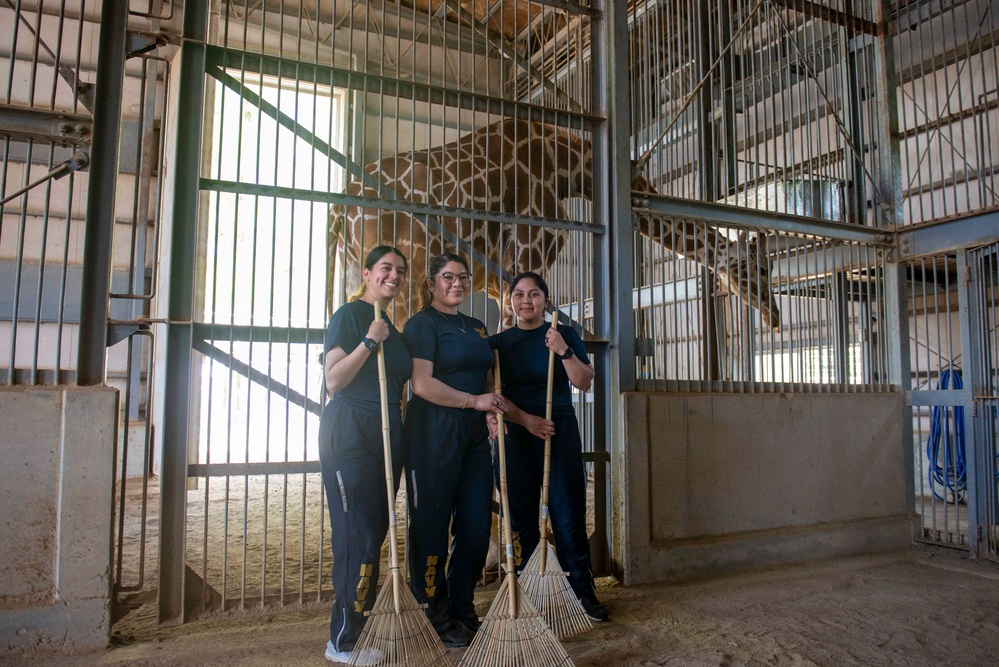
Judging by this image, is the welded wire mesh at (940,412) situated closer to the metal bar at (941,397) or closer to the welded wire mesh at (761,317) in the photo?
the metal bar at (941,397)

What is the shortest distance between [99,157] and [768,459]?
4.20 metres

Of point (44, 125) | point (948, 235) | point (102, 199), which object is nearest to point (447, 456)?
point (102, 199)

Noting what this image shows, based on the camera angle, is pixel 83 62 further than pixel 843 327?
Yes

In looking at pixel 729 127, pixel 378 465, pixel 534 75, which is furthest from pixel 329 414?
pixel 729 127

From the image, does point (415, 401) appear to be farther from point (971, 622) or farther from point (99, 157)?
point (971, 622)

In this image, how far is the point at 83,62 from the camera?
7613 mm

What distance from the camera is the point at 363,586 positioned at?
273cm

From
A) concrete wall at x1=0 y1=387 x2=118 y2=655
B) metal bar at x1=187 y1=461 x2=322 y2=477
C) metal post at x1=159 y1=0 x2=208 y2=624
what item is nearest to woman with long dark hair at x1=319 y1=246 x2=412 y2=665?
metal bar at x1=187 y1=461 x2=322 y2=477

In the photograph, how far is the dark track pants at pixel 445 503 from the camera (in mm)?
2922

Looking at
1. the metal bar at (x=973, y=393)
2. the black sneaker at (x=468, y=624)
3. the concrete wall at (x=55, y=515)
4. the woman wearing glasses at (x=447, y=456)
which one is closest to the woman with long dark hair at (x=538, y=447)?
the woman wearing glasses at (x=447, y=456)

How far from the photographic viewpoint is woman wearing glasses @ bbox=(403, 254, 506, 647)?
292 centimetres

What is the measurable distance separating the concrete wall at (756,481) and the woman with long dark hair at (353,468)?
1.78 meters

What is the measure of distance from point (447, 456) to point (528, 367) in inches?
27.2

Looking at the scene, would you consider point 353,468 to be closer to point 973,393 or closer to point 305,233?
point 973,393
